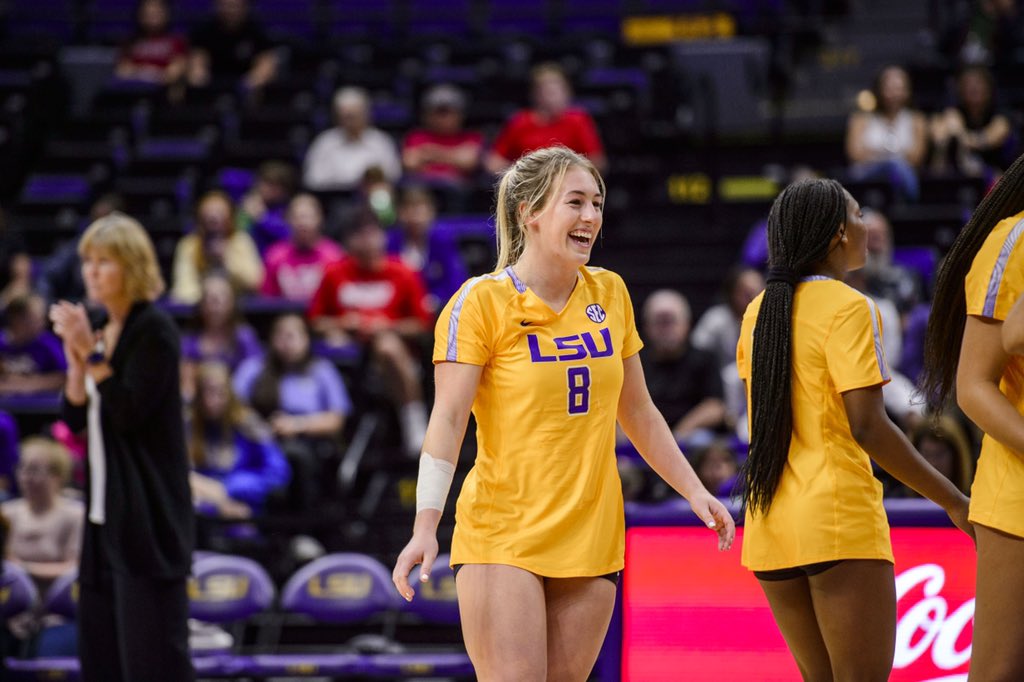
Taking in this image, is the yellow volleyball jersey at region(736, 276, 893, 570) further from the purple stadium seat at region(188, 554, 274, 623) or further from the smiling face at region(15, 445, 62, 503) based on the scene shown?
the smiling face at region(15, 445, 62, 503)

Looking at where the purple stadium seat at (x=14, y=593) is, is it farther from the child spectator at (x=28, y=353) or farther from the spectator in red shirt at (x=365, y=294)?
the spectator in red shirt at (x=365, y=294)

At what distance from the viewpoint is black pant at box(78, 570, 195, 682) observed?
4.52 m

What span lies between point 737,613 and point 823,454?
1170mm

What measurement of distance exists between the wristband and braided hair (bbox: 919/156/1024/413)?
4.08 feet

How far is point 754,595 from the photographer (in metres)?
4.48

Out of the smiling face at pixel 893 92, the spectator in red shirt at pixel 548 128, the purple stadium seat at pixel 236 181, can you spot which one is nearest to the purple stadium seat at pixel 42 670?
the spectator in red shirt at pixel 548 128

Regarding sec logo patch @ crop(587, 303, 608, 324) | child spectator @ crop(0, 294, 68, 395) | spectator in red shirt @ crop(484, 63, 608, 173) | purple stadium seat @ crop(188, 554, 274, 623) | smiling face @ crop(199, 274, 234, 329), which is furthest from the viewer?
spectator in red shirt @ crop(484, 63, 608, 173)

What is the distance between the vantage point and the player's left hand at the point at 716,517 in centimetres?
361

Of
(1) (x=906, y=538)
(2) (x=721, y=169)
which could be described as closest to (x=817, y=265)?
(1) (x=906, y=538)

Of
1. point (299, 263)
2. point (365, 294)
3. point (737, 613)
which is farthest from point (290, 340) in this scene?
point (737, 613)

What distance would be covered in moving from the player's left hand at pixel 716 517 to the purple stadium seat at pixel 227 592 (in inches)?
135

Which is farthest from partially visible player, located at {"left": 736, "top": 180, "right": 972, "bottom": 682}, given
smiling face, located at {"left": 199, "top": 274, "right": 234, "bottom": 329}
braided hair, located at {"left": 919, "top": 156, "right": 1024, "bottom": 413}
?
smiling face, located at {"left": 199, "top": 274, "right": 234, "bottom": 329}

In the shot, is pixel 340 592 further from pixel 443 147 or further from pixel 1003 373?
pixel 443 147

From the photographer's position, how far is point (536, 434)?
134 inches
